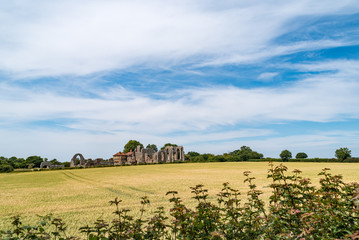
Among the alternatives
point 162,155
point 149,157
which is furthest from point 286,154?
point 149,157

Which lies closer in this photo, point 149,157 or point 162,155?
point 162,155

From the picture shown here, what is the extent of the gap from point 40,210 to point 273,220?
32.4ft

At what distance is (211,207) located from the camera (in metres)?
4.15

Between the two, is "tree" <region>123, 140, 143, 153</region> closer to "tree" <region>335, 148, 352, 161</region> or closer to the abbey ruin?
the abbey ruin

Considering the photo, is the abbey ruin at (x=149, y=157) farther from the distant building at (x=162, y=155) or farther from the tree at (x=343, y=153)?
the tree at (x=343, y=153)

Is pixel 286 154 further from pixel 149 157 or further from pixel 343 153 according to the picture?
pixel 149 157

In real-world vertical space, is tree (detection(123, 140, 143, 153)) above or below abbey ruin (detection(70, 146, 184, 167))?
above

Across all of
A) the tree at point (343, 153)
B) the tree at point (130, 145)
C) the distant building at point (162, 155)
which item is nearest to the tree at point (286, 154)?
the tree at point (343, 153)

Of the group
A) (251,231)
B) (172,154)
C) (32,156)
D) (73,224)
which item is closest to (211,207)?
(251,231)

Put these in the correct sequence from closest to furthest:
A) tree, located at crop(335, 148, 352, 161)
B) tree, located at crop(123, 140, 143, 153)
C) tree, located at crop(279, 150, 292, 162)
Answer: tree, located at crop(335, 148, 352, 161) → tree, located at crop(279, 150, 292, 162) → tree, located at crop(123, 140, 143, 153)

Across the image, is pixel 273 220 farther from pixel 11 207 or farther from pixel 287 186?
pixel 11 207

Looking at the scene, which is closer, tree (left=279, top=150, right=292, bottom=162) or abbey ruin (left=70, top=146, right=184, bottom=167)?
abbey ruin (left=70, top=146, right=184, bottom=167)

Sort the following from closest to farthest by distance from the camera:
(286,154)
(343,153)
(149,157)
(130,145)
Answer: (343,153), (149,157), (286,154), (130,145)

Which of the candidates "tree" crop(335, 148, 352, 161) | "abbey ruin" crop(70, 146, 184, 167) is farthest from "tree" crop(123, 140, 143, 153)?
"tree" crop(335, 148, 352, 161)
